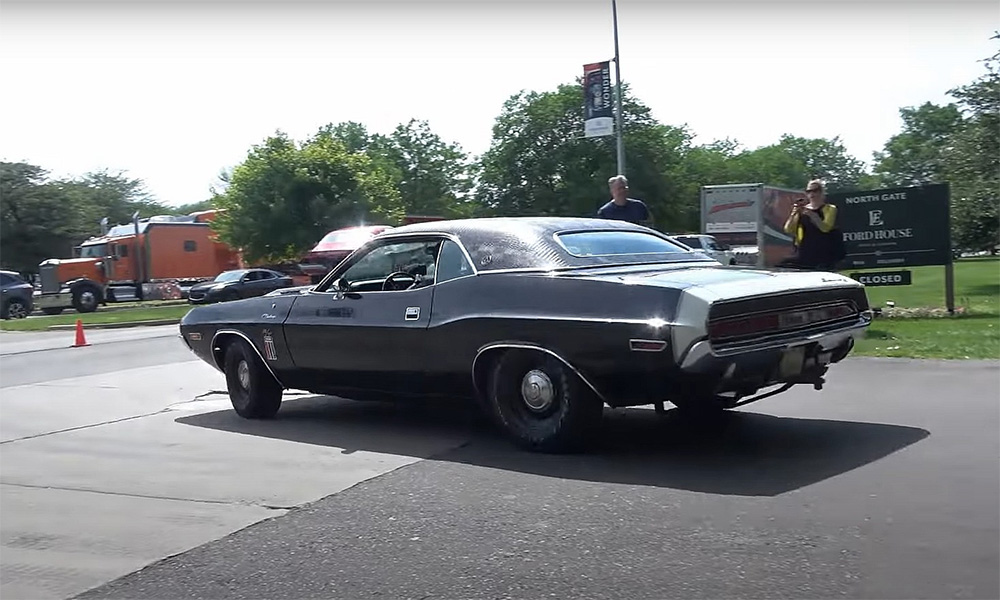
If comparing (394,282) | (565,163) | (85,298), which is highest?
(565,163)

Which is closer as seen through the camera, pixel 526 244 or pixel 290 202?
pixel 526 244

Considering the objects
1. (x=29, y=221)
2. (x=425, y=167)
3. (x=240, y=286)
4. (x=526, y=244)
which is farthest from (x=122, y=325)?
(x=425, y=167)

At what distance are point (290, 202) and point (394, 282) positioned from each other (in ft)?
121

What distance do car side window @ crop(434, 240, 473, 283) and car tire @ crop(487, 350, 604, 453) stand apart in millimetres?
725

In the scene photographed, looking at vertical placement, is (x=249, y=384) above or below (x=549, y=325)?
below

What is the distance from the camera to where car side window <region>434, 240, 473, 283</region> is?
21.4ft

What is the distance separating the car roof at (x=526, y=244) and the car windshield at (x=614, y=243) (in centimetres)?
A: 6

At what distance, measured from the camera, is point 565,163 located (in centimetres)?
6038

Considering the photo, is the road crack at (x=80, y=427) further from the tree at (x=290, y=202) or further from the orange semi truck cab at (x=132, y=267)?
the tree at (x=290, y=202)

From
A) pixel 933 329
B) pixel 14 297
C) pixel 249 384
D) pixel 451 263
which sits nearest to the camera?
pixel 451 263

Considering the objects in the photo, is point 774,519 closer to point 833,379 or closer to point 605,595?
point 605,595

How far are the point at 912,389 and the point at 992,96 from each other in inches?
A: 1009

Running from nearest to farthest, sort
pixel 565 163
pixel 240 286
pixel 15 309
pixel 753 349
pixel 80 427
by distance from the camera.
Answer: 1. pixel 753 349
2. pixel 80 427
3. pixel 240 286
4. pixel 15 309
5. pixel 565 163

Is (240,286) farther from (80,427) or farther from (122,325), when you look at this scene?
(80,427)
